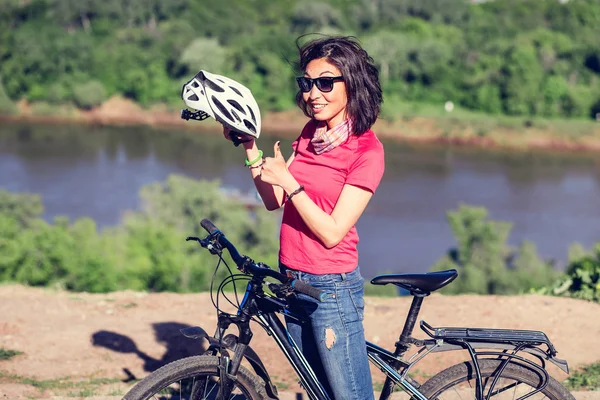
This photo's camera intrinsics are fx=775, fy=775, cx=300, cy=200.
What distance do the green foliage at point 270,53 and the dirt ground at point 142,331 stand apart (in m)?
41.3

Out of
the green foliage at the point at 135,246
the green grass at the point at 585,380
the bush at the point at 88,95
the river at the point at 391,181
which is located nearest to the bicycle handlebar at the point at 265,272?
the green grass at the point at 585,380

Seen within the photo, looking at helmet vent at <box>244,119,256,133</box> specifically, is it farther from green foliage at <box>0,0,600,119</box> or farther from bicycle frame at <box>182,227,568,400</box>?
green foliage at <box>0,0,600,119</box>

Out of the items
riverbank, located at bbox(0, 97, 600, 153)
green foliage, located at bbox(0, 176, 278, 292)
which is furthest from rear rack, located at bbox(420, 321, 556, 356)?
riverbank, located at bbox(0, 97, 600, 153)

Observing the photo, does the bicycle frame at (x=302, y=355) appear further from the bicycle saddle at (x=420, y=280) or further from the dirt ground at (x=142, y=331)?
the dirt ground at (x=142, y=331)

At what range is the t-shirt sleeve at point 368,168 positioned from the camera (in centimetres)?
273

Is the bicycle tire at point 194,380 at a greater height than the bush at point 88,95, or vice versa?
the bush at point 88,95

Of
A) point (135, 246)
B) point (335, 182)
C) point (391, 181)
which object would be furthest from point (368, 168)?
point (391, 181)

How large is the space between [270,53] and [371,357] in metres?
56.0

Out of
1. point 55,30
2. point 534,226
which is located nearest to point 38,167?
point 534,226

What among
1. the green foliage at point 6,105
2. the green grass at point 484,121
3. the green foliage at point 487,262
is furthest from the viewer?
the green foliage at point 6,105

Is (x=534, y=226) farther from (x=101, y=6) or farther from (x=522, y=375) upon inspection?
(x=101, y=6)

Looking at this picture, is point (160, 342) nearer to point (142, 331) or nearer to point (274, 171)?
point (142, 331)

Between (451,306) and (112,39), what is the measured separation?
62.6m

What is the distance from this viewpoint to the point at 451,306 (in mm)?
6340
